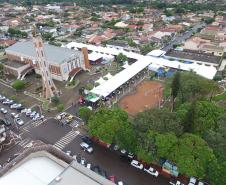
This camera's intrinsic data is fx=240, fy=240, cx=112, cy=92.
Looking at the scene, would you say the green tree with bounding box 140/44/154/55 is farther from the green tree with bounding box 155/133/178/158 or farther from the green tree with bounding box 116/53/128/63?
the green tree with bounding box 155/133/178/158

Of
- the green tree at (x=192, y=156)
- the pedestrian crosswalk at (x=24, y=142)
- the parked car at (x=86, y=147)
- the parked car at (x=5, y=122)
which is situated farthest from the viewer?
the parked car at (x=5, y=122)

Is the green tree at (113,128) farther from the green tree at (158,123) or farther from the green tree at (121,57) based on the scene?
the green tree at (121,57)

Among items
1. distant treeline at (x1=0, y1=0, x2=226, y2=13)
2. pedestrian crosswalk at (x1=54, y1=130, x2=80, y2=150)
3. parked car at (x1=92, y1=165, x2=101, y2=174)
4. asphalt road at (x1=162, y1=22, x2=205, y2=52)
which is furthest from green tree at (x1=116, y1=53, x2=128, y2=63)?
distant treeline at (x1=0, y1=0, x2=226, y2=13)

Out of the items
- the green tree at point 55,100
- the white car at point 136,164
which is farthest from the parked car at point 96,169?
the green tree at point 55,100

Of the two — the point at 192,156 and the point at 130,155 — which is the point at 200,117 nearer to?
the point at 192,156

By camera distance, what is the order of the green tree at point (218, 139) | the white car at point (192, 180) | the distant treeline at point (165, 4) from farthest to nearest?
the distant treeline at point (165, 4)
the white car at point (192, 180)
the green tree at point (218, 139)

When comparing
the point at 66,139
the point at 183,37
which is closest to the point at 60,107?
the point at 66,139

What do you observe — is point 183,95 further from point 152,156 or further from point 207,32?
point 207,32
